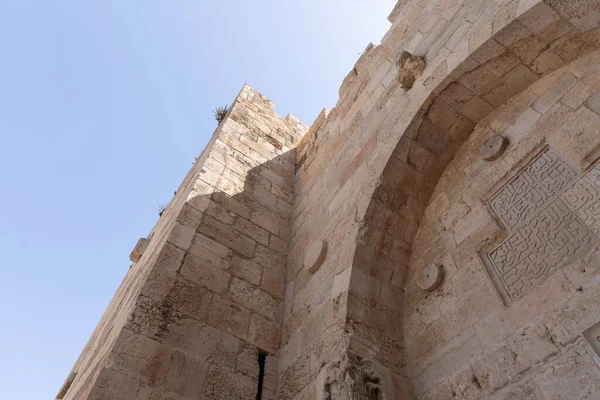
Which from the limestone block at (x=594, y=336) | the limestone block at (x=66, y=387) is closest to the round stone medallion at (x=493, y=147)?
the limestone block at (x=594, y=336)

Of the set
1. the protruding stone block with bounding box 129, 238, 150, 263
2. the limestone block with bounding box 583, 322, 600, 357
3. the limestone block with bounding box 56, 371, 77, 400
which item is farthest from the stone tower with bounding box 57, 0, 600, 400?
the protruding stone block with bounding box 129, 238, 150, 263

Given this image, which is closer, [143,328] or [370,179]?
[143,328]

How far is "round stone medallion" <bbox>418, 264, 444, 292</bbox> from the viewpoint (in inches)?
113

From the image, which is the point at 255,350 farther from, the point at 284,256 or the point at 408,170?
→ the point at 408,170

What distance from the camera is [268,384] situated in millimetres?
3152

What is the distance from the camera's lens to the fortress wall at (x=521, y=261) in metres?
2.02

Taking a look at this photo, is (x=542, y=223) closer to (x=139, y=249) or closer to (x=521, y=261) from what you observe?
(x=521, y=261)

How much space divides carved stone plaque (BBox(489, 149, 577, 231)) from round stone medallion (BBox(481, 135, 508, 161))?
Answer: 0.27m

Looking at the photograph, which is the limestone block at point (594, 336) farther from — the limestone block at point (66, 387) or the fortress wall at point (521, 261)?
the limestone block at point (66, 387)

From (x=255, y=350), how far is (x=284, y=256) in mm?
1237

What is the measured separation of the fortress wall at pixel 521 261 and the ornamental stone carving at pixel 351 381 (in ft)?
1.13

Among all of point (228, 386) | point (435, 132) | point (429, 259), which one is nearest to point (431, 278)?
point (429, 259)

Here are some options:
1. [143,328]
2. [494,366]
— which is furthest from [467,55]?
[143,328]

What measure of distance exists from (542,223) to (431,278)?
0.80m
